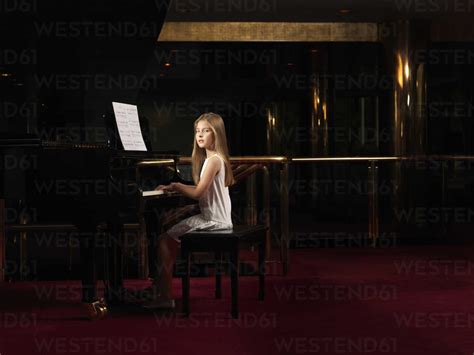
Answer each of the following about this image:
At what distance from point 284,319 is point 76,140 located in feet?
5.03

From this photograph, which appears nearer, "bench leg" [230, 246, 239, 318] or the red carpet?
the red carpet

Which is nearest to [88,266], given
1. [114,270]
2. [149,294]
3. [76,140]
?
[114,270]

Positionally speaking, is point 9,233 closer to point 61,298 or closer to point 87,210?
point 61,298

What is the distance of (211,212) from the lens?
5031 mm

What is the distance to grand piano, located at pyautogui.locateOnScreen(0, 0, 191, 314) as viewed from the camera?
4611 millimetres

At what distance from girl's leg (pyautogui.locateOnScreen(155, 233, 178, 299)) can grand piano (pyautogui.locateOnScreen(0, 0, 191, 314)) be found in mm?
199

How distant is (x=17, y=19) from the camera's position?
497 cm

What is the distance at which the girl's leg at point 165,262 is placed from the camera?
16.5 ft

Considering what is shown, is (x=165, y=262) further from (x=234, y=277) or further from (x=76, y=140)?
(x=76, y=140)

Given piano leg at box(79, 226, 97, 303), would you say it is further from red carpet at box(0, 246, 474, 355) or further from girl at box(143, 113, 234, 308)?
girl at box(143, 113, 234, 308)

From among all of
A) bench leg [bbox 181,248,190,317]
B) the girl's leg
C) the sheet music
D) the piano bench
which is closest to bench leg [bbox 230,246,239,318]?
the piano bench

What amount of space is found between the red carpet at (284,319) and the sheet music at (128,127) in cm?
95

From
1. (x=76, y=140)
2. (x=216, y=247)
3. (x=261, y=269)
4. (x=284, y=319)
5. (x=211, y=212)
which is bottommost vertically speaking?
(x=284, y=319)

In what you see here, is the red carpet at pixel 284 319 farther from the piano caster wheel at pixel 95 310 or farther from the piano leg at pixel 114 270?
the piano leg at pixel 114 270
